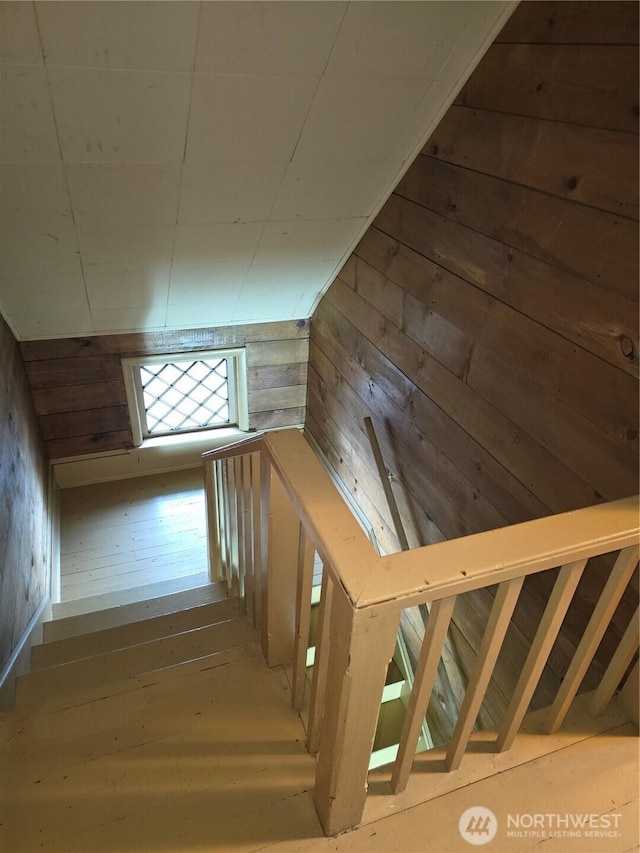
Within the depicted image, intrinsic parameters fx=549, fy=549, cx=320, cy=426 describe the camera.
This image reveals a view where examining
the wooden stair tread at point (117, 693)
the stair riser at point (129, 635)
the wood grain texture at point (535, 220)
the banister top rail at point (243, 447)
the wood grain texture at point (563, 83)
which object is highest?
the wood grain texture at point (563, 83)

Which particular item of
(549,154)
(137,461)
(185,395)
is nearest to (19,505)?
(137,461)

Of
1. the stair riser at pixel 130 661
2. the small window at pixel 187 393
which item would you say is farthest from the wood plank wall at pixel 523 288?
the small window at pixel 187 393

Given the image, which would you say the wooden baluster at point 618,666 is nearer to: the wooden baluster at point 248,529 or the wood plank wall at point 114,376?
the wooden baluster at point 248,529

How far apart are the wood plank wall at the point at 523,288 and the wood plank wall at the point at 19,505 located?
62.1 inches

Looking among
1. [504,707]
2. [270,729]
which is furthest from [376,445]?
[270,729]

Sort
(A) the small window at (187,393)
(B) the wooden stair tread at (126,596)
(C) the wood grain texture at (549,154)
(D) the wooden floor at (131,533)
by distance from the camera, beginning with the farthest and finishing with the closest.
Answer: (A) the small window at (187,393), (D) the wooden floor at (131,533), (B) the wooden stair tread at (126,596), (C) the wood grain texture at (549,154)

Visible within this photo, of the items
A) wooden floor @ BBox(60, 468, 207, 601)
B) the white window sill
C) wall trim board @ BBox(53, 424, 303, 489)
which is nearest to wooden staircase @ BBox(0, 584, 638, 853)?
wooden floor @ BBox(60, 468, 207, 601)

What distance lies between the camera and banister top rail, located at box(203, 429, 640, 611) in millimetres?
811

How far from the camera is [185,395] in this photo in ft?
12.1

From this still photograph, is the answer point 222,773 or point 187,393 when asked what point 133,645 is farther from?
point 187,393

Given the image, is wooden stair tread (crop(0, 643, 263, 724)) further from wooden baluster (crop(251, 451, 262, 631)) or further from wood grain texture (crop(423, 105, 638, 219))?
wood grain texture (crop(423, 105, 638, 219))

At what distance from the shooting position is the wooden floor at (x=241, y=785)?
1090mm

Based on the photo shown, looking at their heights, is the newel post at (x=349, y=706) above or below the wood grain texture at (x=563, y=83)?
below

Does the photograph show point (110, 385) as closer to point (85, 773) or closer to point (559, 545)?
point (85, 773)
